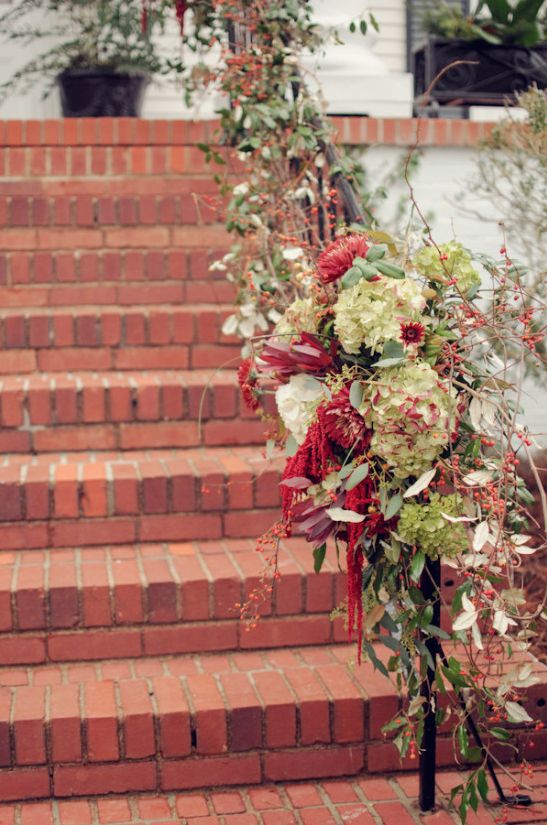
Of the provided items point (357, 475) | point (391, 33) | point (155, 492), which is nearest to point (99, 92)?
point (391, 33)

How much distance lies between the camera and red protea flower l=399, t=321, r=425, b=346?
2.33 m

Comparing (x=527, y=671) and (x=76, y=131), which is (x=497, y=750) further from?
(x=76, y=131)

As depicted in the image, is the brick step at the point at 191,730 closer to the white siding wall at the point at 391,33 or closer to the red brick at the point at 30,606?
→ the red brick at the point at 30,606

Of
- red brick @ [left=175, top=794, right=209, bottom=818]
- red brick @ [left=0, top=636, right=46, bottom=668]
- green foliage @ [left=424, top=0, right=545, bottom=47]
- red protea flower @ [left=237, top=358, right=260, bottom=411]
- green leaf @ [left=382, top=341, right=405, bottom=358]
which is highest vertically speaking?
green foliage @ [left=424, top=0, right=545, bottom=47]

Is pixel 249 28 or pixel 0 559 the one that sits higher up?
pixel 249 28

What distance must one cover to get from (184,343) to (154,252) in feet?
1.56

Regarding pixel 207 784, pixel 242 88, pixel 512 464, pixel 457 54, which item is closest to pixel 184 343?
pixel 242 88

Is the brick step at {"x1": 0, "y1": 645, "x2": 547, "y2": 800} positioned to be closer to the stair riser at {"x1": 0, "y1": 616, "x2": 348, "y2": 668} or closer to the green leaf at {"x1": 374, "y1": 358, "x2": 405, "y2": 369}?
the stair riser at {"x1": 0, "y1": 616, "x2": 348, "y2": 668}

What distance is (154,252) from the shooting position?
4617 millimetres

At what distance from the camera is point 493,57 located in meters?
5.98

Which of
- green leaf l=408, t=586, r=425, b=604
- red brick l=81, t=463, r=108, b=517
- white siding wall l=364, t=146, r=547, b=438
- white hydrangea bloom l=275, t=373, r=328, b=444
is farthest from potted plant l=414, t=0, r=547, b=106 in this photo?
green leaf l=408, t=586, r=425, b=604

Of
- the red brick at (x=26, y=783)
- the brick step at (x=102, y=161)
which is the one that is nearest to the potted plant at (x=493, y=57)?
the brick step at (x=102, y=161)

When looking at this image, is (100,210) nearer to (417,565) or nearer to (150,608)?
(150,608)

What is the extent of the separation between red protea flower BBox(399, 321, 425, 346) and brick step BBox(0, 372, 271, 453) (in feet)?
5.55
